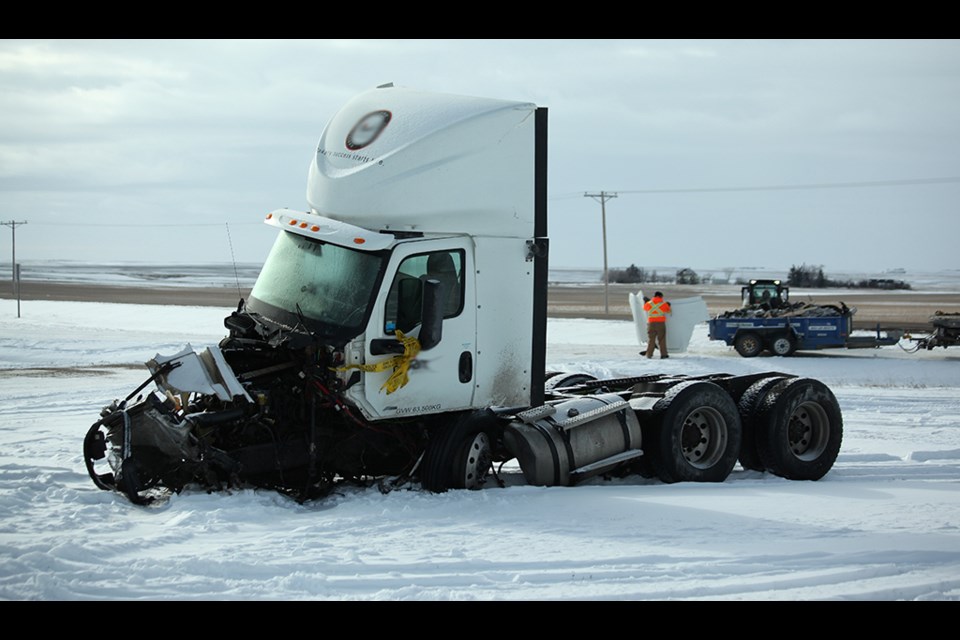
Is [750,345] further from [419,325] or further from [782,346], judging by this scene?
[419,325]

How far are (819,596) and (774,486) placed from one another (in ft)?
13.5

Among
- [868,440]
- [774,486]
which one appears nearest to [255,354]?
[774,486]

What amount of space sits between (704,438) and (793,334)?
63.2 ft

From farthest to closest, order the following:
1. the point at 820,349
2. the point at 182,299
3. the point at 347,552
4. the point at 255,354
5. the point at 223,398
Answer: the point at 182,299
the point at 820,349
the point at 255,354
the point at 223,398
the point at 347,552

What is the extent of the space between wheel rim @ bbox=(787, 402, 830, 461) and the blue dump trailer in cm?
1813

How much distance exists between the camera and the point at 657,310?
27.3 meters

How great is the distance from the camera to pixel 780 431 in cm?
1105

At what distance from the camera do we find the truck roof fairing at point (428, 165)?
9.35 meters

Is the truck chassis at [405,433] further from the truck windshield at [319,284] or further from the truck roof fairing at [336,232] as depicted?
the truck roof fairing at [336,232]

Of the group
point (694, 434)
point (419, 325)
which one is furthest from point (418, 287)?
point (694, 434)

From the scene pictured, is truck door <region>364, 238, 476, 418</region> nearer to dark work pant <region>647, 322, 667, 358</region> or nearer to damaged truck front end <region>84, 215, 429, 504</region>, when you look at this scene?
damaged truck front end <region>84, 215, 429, 504</region>

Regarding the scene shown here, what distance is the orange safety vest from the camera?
89.5ft

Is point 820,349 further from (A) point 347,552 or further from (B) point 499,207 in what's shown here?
(A) point 347,552

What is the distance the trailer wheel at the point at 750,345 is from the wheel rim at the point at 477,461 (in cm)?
2067
